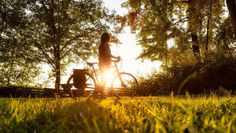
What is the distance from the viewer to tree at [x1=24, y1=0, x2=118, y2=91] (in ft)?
120

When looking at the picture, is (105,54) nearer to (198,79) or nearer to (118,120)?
(118,120)

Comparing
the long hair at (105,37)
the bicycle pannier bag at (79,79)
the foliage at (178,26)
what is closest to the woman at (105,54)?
the long hair at (105,37)

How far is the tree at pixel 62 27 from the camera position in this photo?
36438 mm

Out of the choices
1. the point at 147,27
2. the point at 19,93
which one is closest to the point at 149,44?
the point at 147,27

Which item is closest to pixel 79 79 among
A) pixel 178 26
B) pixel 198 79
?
pixel 198 79

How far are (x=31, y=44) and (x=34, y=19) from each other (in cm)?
227

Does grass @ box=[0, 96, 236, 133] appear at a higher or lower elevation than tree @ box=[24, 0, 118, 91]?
lower

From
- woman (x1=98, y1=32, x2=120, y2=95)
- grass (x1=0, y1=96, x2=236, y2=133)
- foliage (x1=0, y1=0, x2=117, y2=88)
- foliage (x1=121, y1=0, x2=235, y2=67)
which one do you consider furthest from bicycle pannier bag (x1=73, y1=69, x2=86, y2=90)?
foliage (x1=0, y1=0, x2=117, y2=88)

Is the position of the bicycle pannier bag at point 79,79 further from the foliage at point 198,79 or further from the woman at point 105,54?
the foliage at point 198,79

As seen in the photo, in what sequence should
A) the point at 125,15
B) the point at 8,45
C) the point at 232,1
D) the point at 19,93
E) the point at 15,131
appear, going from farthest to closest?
the point at 8,45
the point at 125,15
the point at 232,1
the point at 19,93
the point at 15,131

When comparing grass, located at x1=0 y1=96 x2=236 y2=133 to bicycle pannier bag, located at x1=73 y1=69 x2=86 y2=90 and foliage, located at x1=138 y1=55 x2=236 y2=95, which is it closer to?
bicycle pannier bag, located at x1=73 y1=69 x2=86 y2=90

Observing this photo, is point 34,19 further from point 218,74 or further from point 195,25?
point 218,74

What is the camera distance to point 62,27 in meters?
37.2

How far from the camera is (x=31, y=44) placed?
36.1m
